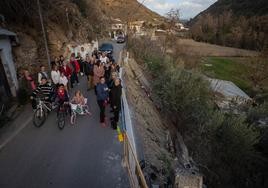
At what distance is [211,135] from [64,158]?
6.90 metres

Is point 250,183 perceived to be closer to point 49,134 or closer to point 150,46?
point 49,134

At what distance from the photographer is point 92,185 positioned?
4930 millimetres

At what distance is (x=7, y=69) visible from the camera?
8.41 m

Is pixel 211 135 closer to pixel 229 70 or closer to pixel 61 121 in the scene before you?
pixel 61 121

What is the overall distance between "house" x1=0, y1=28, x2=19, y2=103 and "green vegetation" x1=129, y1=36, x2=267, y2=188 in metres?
8.39

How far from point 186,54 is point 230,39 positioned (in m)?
42.0

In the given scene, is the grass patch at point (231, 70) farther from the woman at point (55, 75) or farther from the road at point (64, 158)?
the road at point (64, 158)

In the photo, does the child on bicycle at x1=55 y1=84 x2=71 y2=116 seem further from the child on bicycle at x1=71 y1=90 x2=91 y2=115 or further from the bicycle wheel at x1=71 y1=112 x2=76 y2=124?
the bicycle wheel at x1=71 y1=112 x2=76 y2=124

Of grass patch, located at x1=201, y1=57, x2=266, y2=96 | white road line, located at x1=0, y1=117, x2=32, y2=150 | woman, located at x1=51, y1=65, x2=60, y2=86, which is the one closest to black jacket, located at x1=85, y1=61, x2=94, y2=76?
woman, located at x1=51, y1=65, x2=60, y2=86

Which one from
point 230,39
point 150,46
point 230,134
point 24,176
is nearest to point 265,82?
point 150,46

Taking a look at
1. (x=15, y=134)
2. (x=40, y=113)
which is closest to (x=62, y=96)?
(x=40, y=113)

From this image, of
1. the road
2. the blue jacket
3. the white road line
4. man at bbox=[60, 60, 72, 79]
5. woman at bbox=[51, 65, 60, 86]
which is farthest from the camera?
man at bbox=[60, 60, 72, 79]

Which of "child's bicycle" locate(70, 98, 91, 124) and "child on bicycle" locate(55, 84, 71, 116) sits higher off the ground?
"child on bicycle" locate(55, 84, 71, 116)

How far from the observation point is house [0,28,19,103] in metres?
8.09
